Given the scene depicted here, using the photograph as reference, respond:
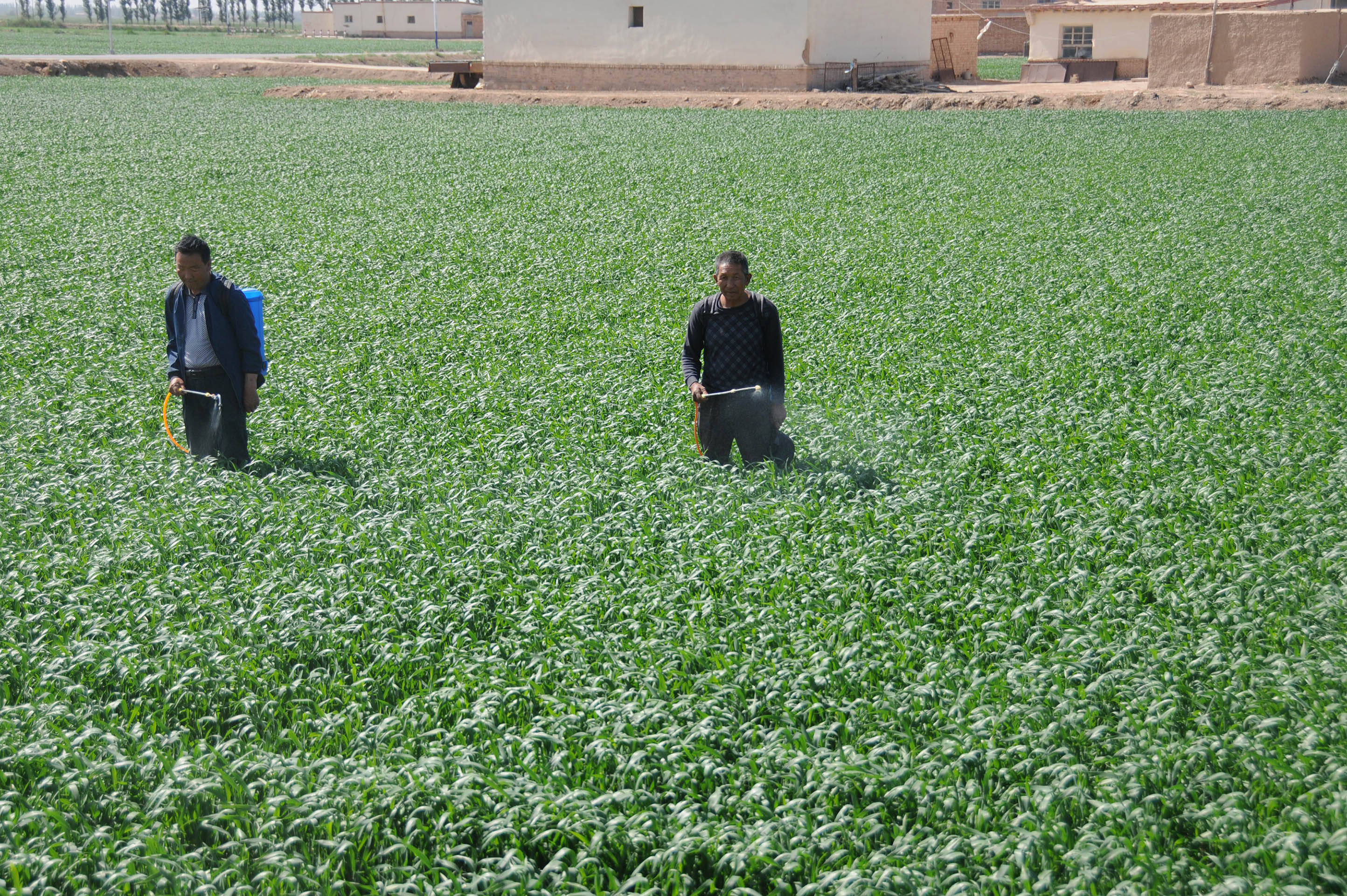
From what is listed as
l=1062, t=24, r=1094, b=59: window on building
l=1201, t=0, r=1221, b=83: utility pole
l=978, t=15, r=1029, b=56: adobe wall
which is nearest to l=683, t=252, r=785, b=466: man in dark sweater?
l=1201, t=0, r=1221, b=83: utility pole

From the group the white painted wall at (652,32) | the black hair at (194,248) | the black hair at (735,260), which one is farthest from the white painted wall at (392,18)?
the black hair at (735,260)

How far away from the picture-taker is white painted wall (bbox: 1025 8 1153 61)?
182ft

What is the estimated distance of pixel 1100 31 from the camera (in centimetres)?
5678

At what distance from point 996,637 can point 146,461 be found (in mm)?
5995

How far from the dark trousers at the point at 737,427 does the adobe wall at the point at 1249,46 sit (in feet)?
123

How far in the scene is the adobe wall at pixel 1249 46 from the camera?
125 ft

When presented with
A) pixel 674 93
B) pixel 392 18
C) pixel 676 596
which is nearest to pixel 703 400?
pixel 676 596

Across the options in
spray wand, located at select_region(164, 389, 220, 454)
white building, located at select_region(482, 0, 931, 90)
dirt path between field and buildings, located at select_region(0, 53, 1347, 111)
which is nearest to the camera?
spray wand, located at select_region(164, 389, 220, 454)

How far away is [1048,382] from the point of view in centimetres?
1022

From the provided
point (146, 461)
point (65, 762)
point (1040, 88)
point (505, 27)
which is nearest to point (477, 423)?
point (146, 461)

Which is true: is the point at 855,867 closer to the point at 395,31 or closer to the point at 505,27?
the point at 505,27

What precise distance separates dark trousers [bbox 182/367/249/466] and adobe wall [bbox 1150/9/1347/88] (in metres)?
39.3

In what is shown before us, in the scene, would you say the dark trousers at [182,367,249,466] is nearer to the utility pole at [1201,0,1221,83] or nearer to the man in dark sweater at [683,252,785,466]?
the man in dark sweater at [683,252,785,466]

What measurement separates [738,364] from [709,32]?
4282cm
